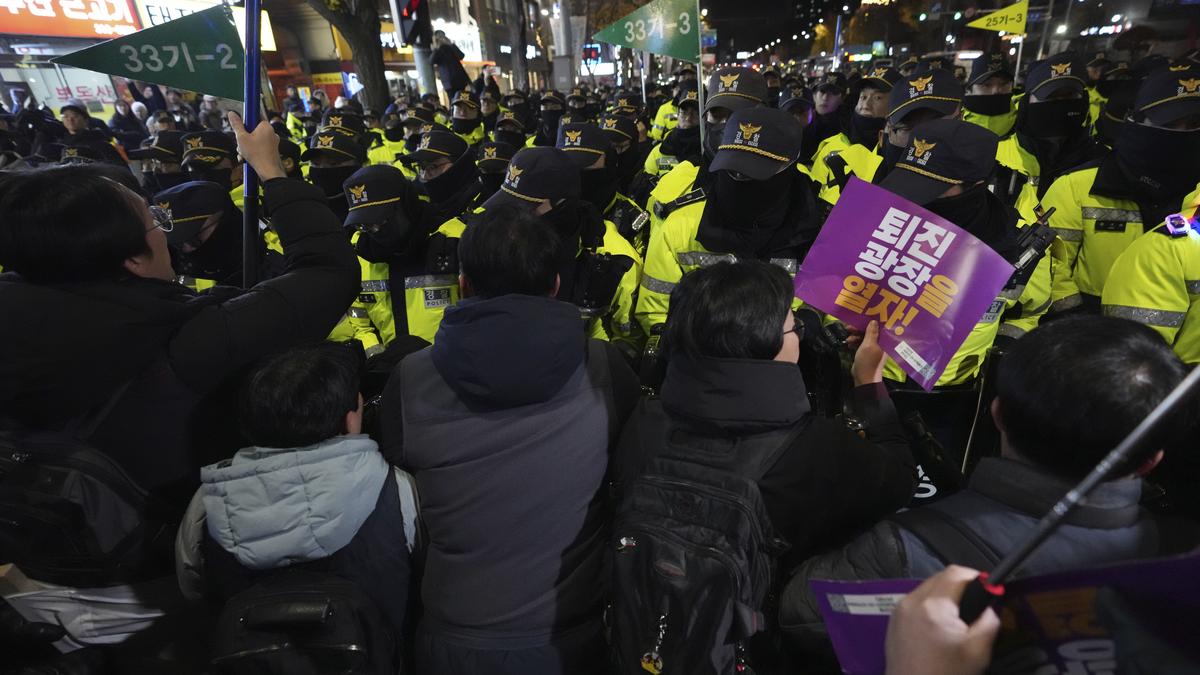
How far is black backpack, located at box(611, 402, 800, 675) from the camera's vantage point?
144cm

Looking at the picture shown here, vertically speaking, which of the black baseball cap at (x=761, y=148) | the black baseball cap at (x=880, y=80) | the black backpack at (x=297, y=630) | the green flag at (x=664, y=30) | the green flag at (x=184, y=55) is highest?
the green flag at (x=664, y=30)

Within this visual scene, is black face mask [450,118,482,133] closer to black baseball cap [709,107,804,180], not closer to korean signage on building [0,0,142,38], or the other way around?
black baseball cap [709,107,804,180]

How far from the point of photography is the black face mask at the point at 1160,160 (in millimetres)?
3219

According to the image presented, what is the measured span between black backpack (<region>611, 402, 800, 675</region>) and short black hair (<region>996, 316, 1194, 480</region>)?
506 mm

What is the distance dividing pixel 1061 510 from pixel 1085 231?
12.2 ft

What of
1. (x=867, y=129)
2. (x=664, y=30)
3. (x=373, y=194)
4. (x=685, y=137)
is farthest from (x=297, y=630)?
(x=867, y=129)

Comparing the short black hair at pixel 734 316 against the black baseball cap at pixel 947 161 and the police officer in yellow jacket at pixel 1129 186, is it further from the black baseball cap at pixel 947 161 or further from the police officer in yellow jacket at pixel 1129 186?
the police officer in yellow jacket at pixel 1129 186

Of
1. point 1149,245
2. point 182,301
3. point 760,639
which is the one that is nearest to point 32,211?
point 182,301

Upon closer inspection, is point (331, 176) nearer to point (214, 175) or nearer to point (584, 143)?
point (214, 175)

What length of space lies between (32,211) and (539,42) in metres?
46.7

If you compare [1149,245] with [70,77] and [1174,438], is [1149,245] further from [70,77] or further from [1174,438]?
[70,77]

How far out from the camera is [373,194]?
3414 millimetres

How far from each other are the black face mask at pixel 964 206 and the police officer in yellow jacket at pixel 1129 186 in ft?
3.54


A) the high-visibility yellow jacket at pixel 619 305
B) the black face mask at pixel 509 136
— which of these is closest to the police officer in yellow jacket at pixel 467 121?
the black face mask at pixel 509 136
